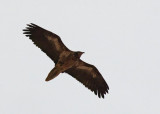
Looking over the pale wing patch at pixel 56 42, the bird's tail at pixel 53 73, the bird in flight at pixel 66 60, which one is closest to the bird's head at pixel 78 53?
the bird in flight at pixel 66 60

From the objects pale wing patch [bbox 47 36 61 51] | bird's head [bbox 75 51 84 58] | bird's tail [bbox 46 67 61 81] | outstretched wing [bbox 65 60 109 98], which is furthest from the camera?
outstretched wing [bbox 65 60 109 98]

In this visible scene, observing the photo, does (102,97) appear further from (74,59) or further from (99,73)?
(74,59)

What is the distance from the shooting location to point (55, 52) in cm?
1950

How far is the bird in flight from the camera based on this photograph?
18828 mm

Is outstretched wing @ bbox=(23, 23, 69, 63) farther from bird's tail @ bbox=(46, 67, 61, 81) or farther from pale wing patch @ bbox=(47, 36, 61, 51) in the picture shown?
bird's tail @ bbox=(46, 67, 61, 81)

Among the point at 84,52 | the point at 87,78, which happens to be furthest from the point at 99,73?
the point at 84,52

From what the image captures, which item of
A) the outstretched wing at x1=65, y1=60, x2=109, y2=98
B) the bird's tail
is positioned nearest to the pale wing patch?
the outstretched wing at x1=65, y1=60, x2=109, y2=98

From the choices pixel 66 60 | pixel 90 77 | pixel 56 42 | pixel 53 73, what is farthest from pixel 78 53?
pixel 90 77

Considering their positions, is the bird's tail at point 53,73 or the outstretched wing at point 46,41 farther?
the outstretched wing at point 46,41

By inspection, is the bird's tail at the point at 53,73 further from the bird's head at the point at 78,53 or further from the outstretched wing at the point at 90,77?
the outstretched wing at the point at 90,77

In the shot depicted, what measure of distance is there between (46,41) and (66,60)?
1.72 metres

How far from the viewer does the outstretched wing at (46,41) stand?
19406mm

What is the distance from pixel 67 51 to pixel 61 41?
0.58 m

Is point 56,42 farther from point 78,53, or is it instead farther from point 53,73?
point 53,73
